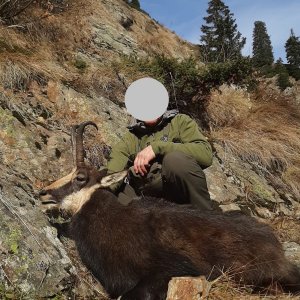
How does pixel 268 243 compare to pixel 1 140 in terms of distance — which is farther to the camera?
pixel 1 140

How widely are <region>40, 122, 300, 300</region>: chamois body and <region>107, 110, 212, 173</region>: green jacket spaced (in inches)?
23.9

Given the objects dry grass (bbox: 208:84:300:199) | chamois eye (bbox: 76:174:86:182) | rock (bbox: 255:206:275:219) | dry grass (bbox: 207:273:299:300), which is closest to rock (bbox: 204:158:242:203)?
Result: rock (bbox: 255:206:275:219)

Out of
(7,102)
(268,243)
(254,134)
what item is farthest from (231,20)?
(268,243)

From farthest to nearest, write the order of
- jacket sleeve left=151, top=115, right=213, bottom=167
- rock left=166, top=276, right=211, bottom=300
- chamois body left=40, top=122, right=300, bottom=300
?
jacket sleeve left=151, top=115, right=213, bottom=167
chamois body left=40, top=122, right=300, bottom=300
rock left=166, top=276, right=211, bottom=300

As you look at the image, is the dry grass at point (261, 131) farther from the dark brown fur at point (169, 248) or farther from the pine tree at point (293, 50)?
the pine tree at point (293, 50)

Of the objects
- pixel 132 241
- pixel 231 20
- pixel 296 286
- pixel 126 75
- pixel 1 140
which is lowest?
pixel 296 286

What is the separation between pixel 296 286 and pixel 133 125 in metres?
A: 2.59

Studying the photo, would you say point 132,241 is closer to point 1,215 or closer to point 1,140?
point 1,215

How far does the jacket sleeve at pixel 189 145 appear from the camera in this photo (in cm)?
507

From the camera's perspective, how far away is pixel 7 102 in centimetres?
733

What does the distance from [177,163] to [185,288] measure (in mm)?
1551

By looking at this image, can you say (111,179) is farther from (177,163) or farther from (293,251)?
Answer: (293,251)

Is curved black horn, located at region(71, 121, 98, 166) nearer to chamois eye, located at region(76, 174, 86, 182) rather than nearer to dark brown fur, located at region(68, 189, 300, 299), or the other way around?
chamois eye, located at region(76, 174, 86, 182)

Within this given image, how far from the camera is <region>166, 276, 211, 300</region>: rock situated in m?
3.72
